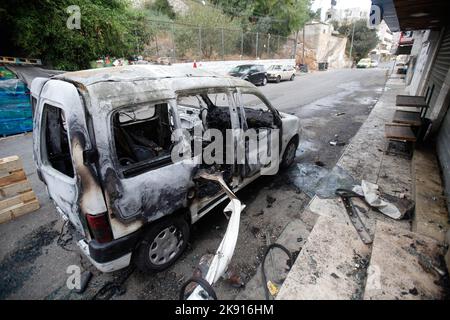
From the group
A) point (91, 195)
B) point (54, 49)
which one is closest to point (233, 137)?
point (91, 195)

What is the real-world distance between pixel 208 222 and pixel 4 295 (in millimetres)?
2300

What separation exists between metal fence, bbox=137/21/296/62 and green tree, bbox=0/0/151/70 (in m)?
4.77

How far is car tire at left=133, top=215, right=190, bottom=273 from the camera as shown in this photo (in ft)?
7.86

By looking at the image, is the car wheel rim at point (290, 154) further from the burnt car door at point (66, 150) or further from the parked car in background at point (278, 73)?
the parked car in background at point (278, 73)

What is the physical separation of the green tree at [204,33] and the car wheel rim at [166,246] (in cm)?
1629

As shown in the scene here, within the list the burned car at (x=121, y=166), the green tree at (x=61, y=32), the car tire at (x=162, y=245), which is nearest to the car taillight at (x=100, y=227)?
the burned car at (x=121, y=166)

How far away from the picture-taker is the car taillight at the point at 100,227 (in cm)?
200

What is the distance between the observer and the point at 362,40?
48.1 meters

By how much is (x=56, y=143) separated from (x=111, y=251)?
1437mm

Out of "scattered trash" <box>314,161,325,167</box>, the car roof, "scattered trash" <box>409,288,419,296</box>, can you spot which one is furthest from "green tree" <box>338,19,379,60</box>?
"scattered trash" <box>409,288,419,296</box>

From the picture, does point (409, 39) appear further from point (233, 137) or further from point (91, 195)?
point (91, 195)

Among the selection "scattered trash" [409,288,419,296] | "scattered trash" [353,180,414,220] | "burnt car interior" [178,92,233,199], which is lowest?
"scattered trash" [353,180,414,220]

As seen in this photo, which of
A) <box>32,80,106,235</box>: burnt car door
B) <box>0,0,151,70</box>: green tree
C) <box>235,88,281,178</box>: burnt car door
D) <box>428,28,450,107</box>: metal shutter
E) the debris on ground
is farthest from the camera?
<box>0,0,151,70</box>: green tree

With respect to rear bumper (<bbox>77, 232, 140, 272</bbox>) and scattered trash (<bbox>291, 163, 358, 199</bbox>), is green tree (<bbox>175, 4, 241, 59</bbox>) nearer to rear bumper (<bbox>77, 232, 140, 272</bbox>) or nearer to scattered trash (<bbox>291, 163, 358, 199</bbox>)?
scattered trash (<bbox>291, 163, 358, 199</bbox>)
